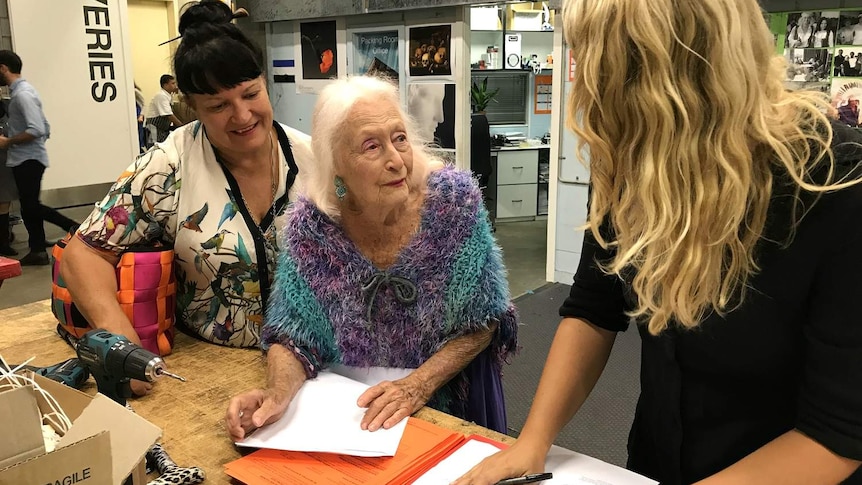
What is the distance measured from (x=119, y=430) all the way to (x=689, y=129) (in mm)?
841

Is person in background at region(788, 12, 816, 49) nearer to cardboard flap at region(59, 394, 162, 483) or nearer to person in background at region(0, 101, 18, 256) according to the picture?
cardboard flap at region(59, 394, 162, 483)

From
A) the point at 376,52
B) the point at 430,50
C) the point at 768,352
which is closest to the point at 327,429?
the point at 768,352

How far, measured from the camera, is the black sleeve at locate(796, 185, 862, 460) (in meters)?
0.81

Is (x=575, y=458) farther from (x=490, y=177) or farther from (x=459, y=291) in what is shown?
(x=490, y=177)

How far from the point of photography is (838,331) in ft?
2.69

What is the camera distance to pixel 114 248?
1616mm

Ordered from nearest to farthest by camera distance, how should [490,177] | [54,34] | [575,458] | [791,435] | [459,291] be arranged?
[791,435], [575,458], [459,291], [54,34], [490,177]

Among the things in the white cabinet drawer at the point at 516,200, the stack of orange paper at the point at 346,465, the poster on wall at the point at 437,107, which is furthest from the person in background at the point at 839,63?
the white cabinet drawer at the point at 516,200

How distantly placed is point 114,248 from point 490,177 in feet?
18.7

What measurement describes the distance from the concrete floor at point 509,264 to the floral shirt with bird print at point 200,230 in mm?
3013

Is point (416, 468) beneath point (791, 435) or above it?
beneath

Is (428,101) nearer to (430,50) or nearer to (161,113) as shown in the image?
(430,50)

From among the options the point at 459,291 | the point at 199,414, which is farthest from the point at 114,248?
the point at 459,291

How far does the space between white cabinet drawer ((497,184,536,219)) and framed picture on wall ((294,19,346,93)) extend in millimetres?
2402
